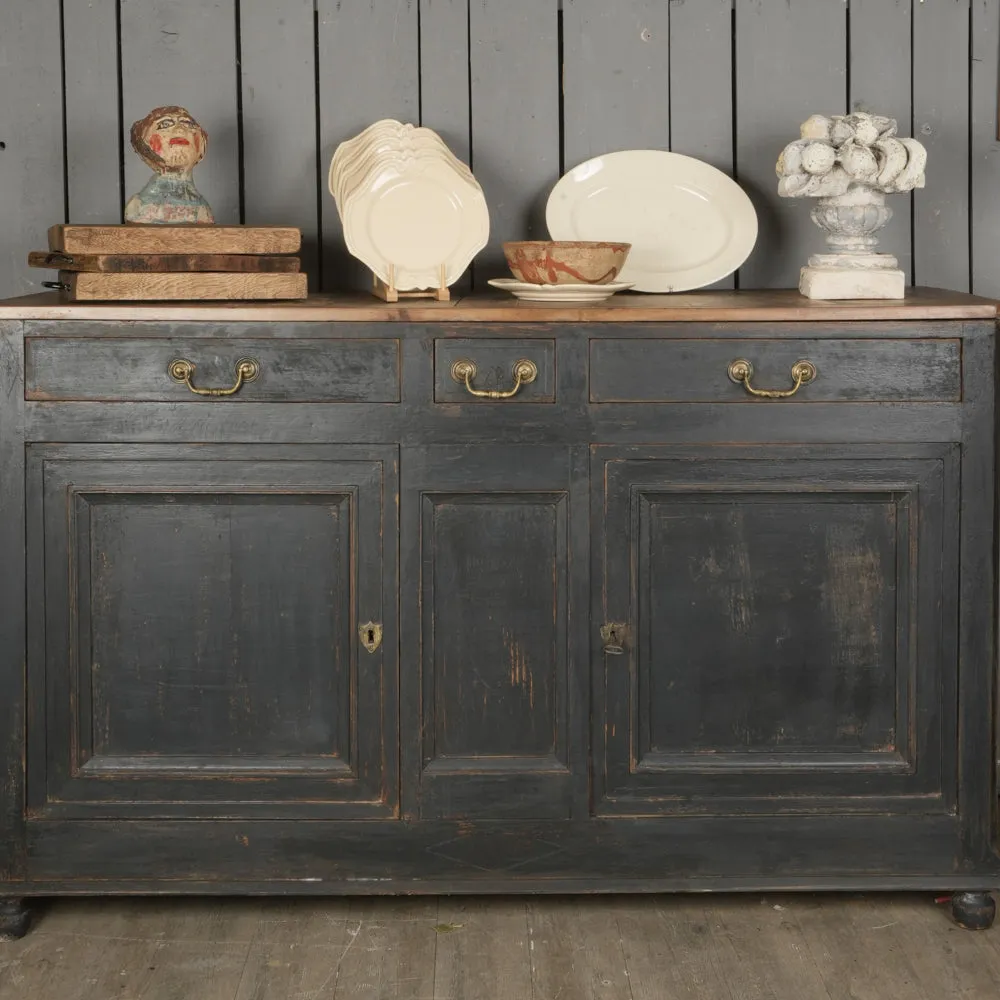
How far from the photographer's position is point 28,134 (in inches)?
104

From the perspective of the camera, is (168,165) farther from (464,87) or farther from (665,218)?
(665,218)

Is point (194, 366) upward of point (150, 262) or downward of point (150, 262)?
downward

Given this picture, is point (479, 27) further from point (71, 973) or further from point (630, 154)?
point (71, 973)

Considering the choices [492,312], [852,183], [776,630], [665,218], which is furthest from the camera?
[665,218]

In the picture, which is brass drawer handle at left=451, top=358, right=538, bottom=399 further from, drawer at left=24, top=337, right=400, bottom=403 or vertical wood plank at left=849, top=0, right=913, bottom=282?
vertical wood plank at left=849, top=0, right=913, bottom=282

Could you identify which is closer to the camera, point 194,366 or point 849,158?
point 194,366

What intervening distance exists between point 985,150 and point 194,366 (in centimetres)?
161

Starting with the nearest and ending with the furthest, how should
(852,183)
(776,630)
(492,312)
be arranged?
(492,312) < (776,630) < (852,183)

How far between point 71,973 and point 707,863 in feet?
3.43

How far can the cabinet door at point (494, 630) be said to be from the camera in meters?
2.21

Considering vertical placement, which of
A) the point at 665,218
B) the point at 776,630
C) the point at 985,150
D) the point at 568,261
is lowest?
the point at 776,630

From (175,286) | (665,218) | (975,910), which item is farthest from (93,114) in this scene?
(975,910)

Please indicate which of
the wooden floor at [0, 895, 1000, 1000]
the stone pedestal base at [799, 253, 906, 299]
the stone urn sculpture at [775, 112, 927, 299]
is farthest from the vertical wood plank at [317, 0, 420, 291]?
the wooden floor at [0, 895, 1000, 1000]

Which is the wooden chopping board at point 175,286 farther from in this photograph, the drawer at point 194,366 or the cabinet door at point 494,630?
the cabinet door at point 494,630
